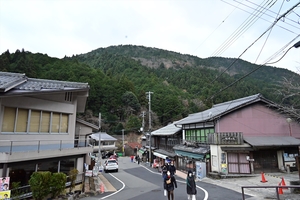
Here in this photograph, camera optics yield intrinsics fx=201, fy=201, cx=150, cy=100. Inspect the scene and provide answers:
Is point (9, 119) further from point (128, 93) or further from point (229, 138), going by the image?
point (128, 93)

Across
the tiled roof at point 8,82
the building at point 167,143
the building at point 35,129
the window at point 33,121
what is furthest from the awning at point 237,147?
the tiled roof at point 8,82

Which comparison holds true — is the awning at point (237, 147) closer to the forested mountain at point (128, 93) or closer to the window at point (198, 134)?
the window at point (198, 134)

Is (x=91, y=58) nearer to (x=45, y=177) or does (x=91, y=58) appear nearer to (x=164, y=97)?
(x=164, y=97)

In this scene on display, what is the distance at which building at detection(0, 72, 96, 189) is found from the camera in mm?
9641

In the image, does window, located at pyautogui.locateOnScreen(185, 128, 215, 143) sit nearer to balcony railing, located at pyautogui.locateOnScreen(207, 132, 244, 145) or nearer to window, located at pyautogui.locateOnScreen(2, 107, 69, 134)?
balcony railing, located at pyautogui.locateOnScreen(207, 132, 244, 145)

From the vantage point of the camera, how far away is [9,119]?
10297 millimetres

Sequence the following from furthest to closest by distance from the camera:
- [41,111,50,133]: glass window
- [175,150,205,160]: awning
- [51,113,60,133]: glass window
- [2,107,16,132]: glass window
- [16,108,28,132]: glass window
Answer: [175,150,205,160]: awning → [51,113,60,133]: glass window → [41,111,50,133]: glass window → [16,108,28,132]: glass window → [2,107,16,132]: glass window

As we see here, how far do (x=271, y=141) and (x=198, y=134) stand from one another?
7.76 meters

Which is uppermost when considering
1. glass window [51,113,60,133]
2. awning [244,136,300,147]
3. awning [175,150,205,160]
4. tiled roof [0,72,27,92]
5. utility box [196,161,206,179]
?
tiled roof [0,72,27,92]

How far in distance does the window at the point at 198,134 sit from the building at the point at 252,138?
104 millimetres

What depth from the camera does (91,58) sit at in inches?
5059

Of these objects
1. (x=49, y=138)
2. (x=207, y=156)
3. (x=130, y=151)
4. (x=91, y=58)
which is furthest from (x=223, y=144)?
(x=91, y=58)

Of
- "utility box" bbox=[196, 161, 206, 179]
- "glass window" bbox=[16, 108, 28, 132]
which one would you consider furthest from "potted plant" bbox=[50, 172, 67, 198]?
"utility box" bbox=[196, 161, 206, 179]

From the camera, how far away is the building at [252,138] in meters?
18.1
